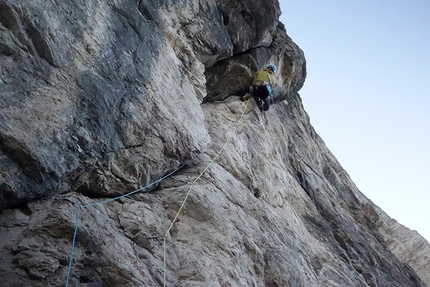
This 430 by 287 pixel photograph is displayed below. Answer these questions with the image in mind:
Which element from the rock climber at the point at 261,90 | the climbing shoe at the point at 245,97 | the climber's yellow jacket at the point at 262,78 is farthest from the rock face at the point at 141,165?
the climber's yellow jacket at the point at 262,78

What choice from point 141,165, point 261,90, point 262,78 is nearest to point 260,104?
point 261,90

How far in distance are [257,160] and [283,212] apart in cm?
144

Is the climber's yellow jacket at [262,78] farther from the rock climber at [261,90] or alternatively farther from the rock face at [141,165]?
the rock face at [141,165]

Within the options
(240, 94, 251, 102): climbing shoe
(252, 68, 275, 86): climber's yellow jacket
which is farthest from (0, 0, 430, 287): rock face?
(252, 68, 275, 86): climber's yellow jacket

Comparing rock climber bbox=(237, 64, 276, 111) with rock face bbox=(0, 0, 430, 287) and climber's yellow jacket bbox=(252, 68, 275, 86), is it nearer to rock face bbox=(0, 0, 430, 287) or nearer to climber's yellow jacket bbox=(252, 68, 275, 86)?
climber's yellow jacket bbox=(252, 68, 275, 86)

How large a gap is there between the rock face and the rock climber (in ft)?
2.26

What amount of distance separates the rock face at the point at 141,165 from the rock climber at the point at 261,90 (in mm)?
689

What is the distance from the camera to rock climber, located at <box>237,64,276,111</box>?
1130 centimetres

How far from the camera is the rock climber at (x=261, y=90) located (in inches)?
445

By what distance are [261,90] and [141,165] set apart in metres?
6.31

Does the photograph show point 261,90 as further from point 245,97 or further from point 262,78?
point 245,97

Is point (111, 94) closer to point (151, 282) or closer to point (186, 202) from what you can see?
point (186, 202)

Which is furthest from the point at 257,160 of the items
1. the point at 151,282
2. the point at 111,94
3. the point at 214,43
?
the point at 151,282

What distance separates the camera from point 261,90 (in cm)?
1133
